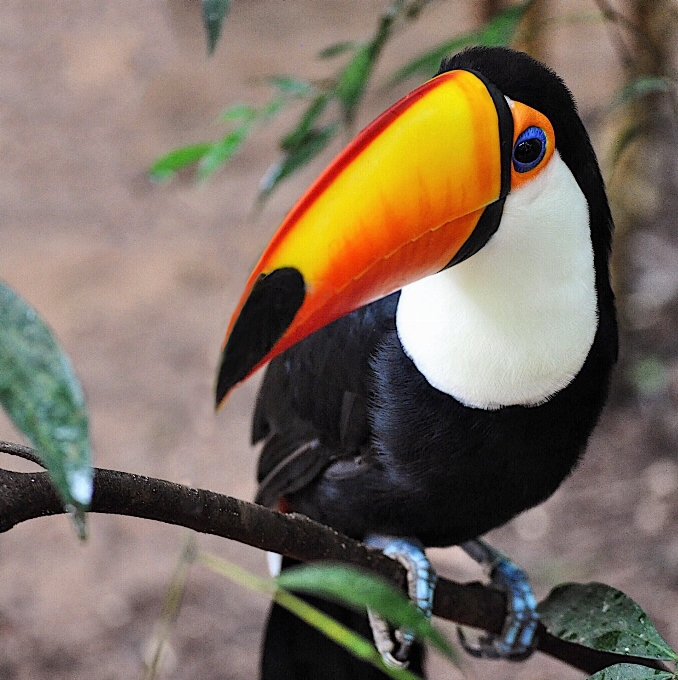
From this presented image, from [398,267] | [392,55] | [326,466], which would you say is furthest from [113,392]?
[392,55]

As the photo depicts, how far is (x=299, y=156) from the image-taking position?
82.1 inches

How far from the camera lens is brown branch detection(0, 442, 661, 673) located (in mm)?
1043

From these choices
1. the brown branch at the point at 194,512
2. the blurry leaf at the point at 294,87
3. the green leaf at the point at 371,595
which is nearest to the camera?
the green leaf at the point at 371,595

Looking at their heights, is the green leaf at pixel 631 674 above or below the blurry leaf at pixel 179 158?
below

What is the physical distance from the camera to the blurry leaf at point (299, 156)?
2.07 m

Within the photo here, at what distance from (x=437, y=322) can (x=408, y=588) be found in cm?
52

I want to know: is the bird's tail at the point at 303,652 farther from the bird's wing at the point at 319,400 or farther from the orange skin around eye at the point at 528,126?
the orange skin around eye at the point at 528,126

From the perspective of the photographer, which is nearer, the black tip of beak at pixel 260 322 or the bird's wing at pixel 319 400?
the black tip of beak at pixel 260 322

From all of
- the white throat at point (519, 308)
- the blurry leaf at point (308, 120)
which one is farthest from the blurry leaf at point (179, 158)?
the white throat at point (519, 308)

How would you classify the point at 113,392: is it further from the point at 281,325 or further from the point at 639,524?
the point at 281,325

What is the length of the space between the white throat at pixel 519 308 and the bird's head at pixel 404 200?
61 mm

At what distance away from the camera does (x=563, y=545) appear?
11.2 feet

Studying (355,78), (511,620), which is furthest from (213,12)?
(511,620)

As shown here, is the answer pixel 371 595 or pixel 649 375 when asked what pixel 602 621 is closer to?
pixel 371 595
